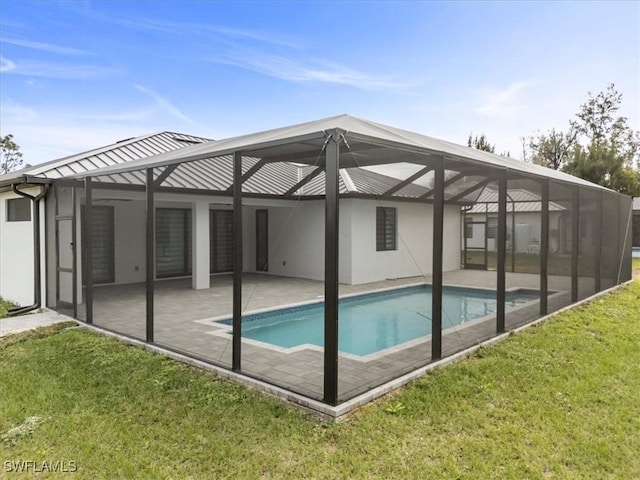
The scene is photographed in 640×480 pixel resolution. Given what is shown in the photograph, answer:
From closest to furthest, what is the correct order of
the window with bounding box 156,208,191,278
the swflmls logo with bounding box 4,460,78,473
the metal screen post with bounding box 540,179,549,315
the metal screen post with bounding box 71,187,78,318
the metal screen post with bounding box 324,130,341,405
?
the swflmls logo with bounding box 4,460,78,473 → the metal screen post with bounding box 324,130,341,405 → the metal screen post with bounding box 71,187,78,318 → the metal screen post with bounding box 540,179,549,315 → the window with bounding box 156,208,191,278

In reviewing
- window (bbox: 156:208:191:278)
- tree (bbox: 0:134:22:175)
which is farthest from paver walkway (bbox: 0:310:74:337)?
tree (bbox: 0:134:22:175)

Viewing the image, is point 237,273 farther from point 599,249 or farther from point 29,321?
point 599,249

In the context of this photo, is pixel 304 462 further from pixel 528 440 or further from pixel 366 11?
pixel 366 11

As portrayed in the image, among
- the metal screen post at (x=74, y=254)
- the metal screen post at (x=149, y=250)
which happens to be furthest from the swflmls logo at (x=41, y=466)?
the metal screen post at (x=74, y=254)

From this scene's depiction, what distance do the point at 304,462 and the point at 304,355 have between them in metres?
2.35

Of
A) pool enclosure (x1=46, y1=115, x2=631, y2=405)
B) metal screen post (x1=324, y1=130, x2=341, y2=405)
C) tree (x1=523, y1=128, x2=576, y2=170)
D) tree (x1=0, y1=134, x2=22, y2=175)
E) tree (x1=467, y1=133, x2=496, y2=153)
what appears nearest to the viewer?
metal screen post (x1=324, y1=130, x2=341, y2=405)

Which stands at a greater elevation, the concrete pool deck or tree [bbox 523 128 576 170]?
tree [bbox 523 128 576 170]

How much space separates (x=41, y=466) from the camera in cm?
326

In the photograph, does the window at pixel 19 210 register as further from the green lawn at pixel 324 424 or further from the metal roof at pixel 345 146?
the green lawn at pixel 324 424

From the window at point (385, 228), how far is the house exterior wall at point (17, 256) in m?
8.27

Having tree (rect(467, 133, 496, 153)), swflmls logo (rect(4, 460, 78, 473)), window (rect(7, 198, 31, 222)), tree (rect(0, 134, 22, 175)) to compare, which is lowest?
swflmls logo (rect(4, 460, 78, 473))

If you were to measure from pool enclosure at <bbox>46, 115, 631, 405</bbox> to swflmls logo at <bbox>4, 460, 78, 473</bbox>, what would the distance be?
1853mm

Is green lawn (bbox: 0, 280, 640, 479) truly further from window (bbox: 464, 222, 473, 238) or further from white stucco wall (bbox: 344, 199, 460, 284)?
window (bbox: 464, 222, 473, 238)

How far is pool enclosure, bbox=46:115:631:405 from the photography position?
4.90 m
